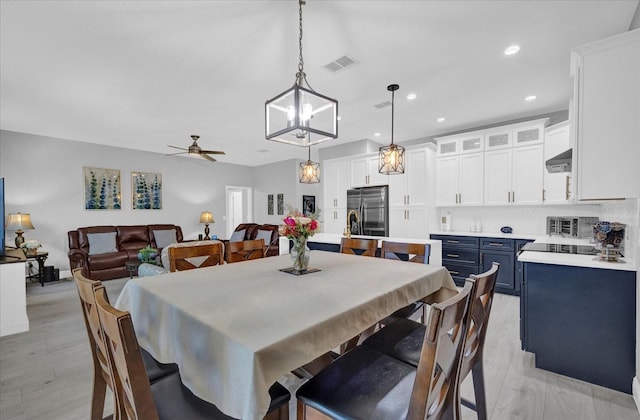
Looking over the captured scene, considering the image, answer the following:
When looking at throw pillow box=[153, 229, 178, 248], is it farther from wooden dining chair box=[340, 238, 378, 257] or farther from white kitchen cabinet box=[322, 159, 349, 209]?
wooden dining chair box=[340, 238, 378, 257]

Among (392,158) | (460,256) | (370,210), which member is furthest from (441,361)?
(370,210)

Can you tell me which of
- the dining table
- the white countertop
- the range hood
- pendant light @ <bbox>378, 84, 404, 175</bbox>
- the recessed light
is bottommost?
the dining table

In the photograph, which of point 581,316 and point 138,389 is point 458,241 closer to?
point 581,316

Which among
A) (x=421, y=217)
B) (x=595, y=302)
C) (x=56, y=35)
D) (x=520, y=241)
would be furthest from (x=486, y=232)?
(x=56, y=35)

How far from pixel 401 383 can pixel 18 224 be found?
6.45 meters

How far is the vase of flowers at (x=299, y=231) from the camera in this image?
71.4 inches

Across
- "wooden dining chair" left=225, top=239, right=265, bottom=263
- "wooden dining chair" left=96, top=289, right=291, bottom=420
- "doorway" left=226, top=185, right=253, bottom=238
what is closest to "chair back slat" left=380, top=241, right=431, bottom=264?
"wooden dining chair" left=225, top=239, right=265, bottom=263

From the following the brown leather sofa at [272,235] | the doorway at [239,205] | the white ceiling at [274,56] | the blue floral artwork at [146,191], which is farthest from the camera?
the doorway at [239,205]

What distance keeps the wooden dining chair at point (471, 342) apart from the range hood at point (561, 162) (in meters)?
2.03

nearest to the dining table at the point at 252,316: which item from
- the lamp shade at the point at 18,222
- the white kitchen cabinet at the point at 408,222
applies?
the white kitchen cabinet at the point at 408,222

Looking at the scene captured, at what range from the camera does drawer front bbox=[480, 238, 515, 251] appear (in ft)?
13.9

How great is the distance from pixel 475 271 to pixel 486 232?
86cm

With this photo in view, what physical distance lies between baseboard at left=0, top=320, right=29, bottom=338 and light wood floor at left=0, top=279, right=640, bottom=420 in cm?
7

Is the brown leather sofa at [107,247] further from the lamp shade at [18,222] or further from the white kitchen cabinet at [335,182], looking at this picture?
the white kitchen cabinet at [335,182]
